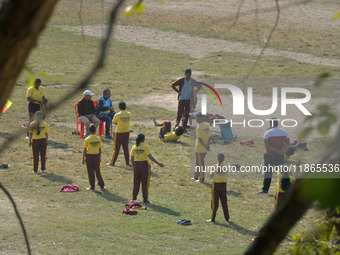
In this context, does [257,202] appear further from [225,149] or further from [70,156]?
[70,156]

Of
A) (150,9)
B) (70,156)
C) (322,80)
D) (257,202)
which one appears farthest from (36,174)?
(150,9)

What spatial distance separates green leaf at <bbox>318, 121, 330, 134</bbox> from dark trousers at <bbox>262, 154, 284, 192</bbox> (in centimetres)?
1014

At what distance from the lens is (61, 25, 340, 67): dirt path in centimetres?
3020

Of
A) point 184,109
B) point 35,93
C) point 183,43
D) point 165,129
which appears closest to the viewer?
point 35,93

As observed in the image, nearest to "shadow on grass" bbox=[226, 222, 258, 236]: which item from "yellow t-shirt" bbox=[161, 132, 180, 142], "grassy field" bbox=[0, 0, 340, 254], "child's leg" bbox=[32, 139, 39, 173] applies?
"grassy field" bbox=[0, 0, 340, 254]

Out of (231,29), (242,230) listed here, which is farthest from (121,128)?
(231,29)

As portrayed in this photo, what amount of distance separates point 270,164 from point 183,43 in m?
21.6

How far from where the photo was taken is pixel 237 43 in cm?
3294

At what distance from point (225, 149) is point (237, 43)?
18.4 meters

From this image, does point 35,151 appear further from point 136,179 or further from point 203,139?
point 203,139

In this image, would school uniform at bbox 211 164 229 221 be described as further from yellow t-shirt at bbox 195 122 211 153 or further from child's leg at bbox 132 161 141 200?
yellow t-shirt at bbox 195 122 211 153

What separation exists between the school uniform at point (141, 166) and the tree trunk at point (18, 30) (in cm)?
903

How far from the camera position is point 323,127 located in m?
1.79

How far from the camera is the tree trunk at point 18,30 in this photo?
5.27ft
